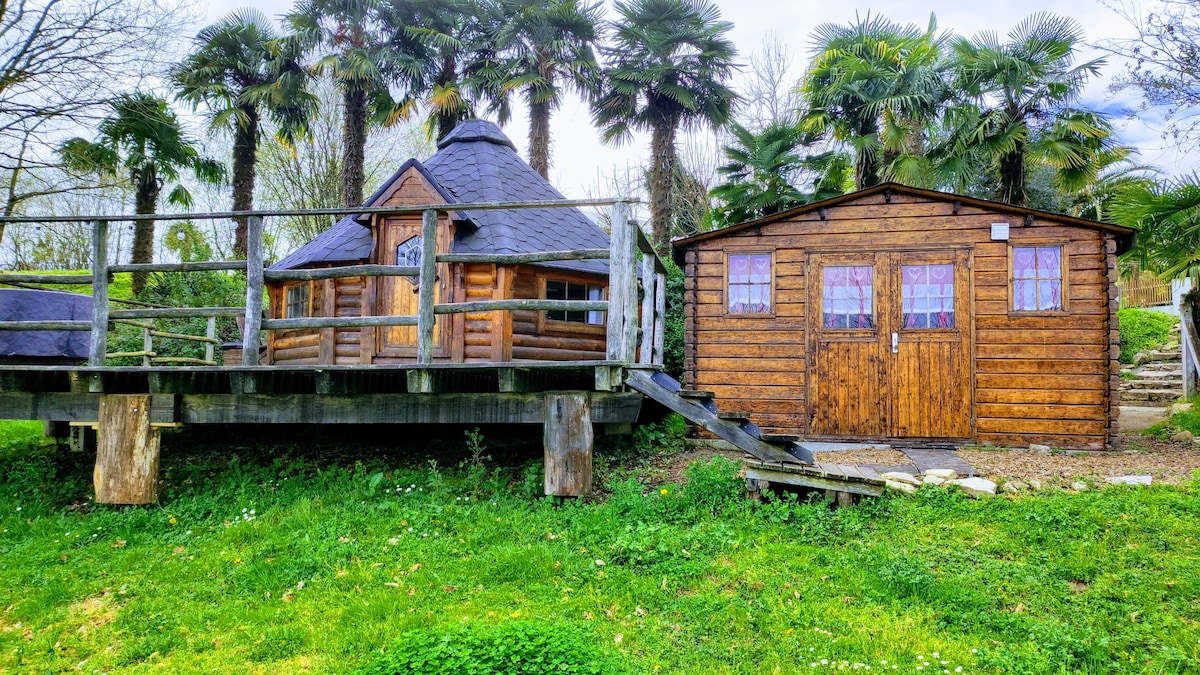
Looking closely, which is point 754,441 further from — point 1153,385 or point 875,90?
point 1153,385

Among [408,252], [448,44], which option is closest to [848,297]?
[408,252]

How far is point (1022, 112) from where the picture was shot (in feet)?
39.7

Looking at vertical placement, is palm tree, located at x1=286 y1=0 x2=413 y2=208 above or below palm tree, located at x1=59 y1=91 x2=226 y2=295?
above

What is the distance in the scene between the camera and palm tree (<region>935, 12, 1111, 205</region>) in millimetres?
11297

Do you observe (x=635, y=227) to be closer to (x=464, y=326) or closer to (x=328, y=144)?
(x=464, y=326)

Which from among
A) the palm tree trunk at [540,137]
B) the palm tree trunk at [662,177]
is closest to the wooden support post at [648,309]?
the palm tree trunk at [662,177]

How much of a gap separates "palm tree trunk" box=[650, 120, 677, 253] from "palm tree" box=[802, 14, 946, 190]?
379cm

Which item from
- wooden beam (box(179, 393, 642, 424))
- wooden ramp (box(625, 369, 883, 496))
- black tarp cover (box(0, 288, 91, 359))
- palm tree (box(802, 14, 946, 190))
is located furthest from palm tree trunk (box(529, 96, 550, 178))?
wooden ramp (box(625, 369, 883, 496))

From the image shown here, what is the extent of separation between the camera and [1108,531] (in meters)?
4.90

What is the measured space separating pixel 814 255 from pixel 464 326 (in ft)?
16.2

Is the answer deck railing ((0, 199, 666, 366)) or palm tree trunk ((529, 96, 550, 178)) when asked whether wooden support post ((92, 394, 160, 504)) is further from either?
palm tree trunk ((529, 96, 550, 178))

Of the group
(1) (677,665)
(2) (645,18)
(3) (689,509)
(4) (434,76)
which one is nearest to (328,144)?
(4) (434,76)

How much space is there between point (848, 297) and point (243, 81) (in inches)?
607

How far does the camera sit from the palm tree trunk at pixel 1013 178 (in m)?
12.4
